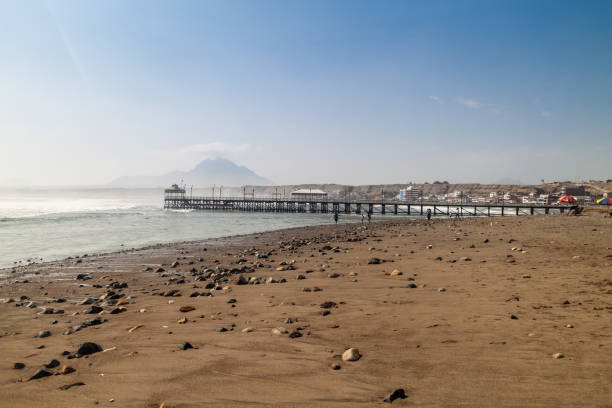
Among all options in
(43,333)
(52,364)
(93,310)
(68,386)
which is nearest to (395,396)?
(68,386)

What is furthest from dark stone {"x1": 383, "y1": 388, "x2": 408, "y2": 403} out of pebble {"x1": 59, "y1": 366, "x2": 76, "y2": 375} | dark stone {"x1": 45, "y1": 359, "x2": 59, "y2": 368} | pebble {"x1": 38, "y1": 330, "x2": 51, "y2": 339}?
pebble {"x1": 38, "y1": 330, "x2": 51, "y2": 339}

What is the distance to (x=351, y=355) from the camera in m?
4.55

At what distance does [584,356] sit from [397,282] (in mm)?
5168

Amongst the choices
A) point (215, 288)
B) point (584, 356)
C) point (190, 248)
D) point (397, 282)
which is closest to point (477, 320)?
point (584, 356)

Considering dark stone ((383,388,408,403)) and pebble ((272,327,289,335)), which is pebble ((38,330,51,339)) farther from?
dark stone ((383,388,408,403))

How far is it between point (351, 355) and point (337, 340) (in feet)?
2.54

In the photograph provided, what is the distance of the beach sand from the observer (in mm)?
3762

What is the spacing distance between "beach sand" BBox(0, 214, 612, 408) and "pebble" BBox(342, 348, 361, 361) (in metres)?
0.08

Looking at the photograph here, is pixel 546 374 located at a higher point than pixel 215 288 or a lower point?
higher

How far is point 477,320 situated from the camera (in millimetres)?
5898

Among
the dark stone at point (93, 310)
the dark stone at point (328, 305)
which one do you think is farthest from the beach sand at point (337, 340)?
the dark stone at point (93, 310)

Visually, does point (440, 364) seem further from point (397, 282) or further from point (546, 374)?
point (397, 282)

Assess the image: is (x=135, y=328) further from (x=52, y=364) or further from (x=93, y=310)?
(x=93, y=310)

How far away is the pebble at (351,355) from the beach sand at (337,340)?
8 cm
